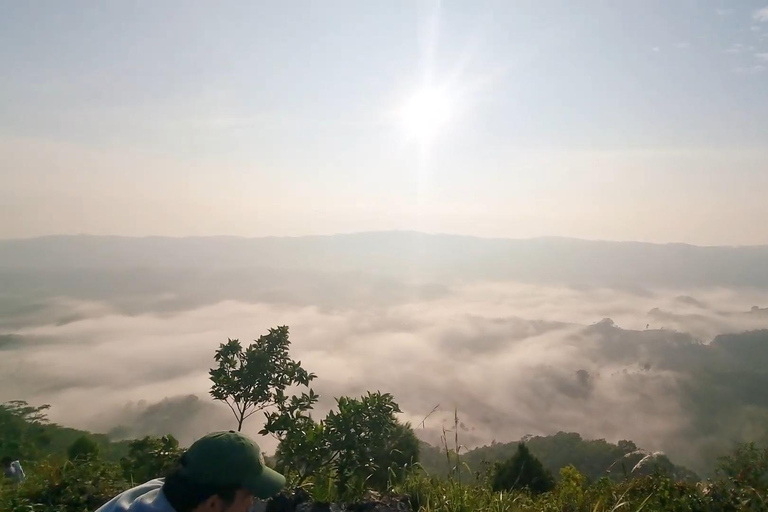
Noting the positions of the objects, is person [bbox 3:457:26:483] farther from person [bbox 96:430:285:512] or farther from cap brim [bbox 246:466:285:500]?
cap brim [bbox 246:466:285:500]

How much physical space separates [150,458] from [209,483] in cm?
503

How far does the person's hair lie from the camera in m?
2.34

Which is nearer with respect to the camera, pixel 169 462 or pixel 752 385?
pixel 169 462

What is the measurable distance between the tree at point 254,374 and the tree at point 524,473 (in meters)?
7.31

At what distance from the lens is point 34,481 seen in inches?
251

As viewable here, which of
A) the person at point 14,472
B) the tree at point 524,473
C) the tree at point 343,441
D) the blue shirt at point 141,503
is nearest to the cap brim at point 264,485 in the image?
the blue shirt at point 141,503

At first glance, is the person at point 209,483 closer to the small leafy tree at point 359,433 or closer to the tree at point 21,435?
the small leafy tree at point 359,433

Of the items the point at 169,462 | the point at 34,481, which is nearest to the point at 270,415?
the point at 169,462

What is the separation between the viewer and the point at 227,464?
2.38 meters

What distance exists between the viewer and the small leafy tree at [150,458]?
6.39 m

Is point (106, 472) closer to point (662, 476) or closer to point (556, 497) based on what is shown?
point (556, 497)

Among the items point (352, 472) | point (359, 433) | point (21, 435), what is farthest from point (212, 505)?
point (21, 435)

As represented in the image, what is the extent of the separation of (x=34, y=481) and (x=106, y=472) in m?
0.79

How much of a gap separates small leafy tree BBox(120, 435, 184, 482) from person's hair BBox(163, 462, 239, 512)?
4.41 metres
